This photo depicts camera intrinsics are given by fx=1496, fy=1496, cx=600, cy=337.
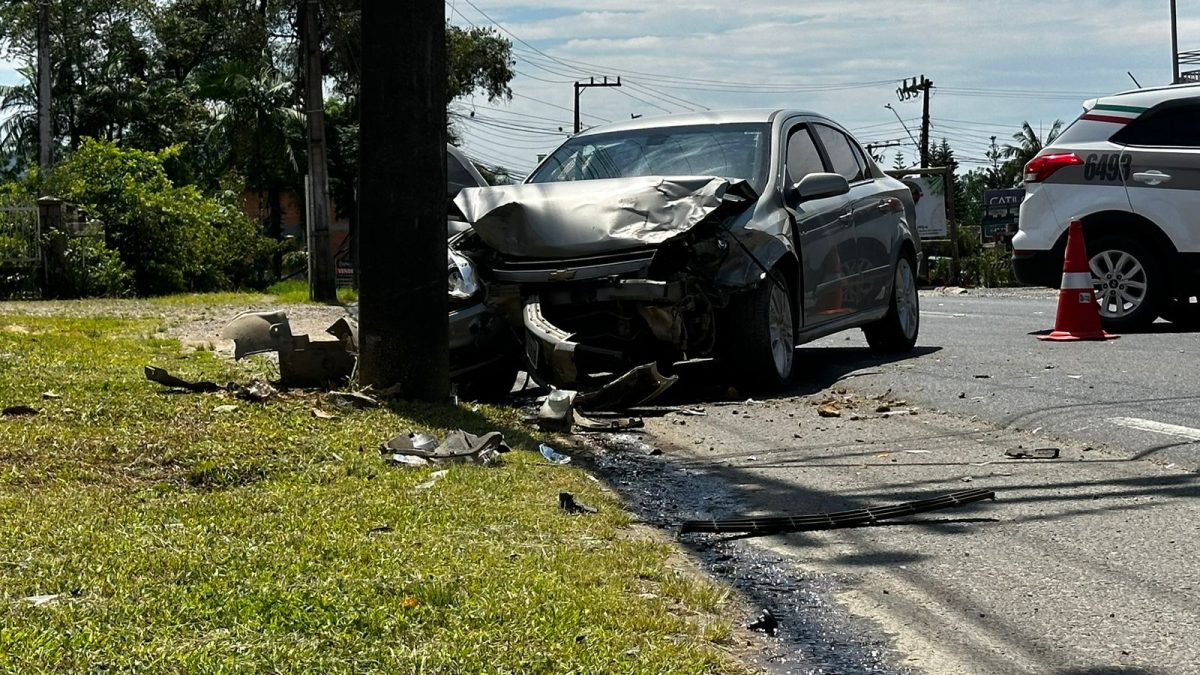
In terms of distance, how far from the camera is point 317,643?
3.32 meters

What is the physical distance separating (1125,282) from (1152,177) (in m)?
0.89

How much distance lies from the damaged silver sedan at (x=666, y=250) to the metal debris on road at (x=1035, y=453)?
7.67 ft

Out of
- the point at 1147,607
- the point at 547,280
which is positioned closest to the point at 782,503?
the point at 1147,607

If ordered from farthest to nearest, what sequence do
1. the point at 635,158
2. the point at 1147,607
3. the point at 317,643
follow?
the point at 635,158 < the point at 1147,607 < the point at 317,643

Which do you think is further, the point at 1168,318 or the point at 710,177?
the point at 1168,318

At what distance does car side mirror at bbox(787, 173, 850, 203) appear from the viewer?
9172 mm

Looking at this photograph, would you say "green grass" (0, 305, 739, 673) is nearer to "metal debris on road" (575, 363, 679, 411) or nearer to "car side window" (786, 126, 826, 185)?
"metal debris on road" (575, 363, 679, 411)

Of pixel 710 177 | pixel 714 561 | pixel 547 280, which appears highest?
pixel 710 177

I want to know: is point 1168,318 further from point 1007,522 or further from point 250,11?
point 250,11

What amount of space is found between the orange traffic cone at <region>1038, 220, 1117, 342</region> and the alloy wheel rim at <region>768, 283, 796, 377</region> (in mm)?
3216

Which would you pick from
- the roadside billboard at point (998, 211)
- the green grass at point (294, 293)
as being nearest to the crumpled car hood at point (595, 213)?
the green grass at point (294, 293)

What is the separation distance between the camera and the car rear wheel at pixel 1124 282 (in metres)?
12.3

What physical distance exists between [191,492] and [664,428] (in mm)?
3177

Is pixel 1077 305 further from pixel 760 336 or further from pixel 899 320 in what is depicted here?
pixel 760 336
